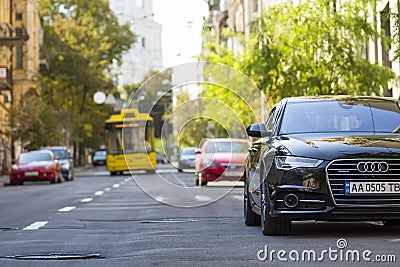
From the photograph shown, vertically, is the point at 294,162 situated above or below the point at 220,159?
above

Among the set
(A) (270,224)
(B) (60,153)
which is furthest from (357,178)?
(B) (60,153)

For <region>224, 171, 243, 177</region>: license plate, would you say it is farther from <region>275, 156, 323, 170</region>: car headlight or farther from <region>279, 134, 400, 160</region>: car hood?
<region>275, 156, 323, 170</region>: car headlight

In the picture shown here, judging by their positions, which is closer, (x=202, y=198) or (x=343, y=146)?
(x=343, y=146)

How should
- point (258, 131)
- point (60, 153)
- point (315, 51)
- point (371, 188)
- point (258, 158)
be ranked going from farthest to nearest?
point (60, 153) < point (315, 51) < point (258, 131) < point (258, 158) < point (371, 188)

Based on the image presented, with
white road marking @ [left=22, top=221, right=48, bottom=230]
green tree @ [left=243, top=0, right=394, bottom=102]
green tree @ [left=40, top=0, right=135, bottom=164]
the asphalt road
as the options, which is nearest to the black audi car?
the asphalt road

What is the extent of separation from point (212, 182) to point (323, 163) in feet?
73.2

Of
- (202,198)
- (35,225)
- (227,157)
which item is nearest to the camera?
(35,225)

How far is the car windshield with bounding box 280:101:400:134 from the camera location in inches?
484

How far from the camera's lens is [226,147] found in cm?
2997

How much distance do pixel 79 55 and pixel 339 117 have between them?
60366 millimetres

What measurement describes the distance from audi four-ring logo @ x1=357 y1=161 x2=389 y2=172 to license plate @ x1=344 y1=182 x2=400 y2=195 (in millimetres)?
139

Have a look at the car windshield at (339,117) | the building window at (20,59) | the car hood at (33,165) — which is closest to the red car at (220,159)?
the car hood at (33,165)

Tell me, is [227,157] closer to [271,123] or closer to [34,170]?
[34,170]

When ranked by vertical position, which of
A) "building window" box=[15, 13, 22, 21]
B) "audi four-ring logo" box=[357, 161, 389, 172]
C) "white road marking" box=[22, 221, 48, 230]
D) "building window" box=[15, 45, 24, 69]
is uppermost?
"building window" box=[15, 13, 22, 21]
